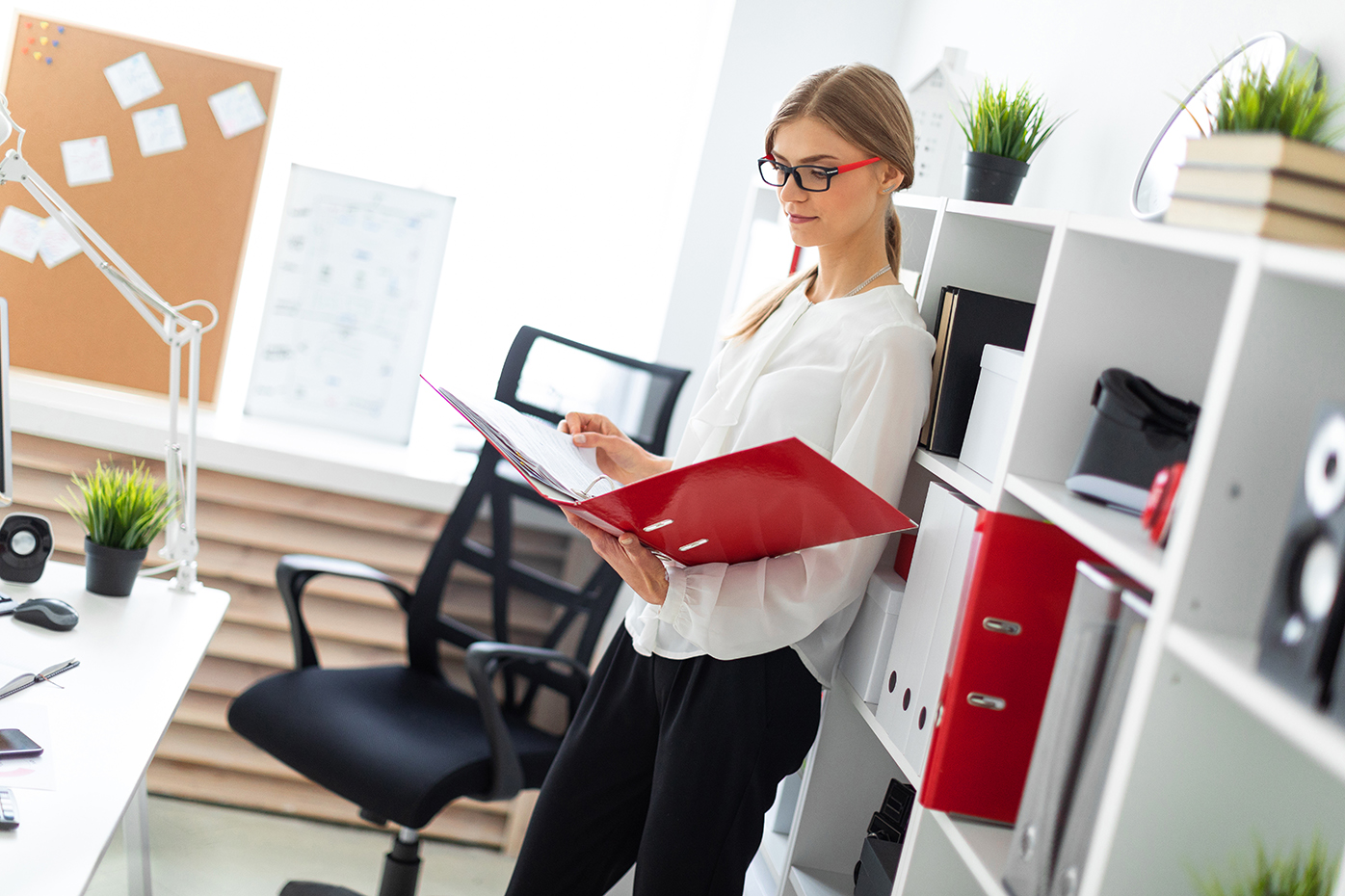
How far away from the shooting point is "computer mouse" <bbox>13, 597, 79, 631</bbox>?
1584 millimetres

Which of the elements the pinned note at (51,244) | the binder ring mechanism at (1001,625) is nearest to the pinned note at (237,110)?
the pinned note at (51,244)

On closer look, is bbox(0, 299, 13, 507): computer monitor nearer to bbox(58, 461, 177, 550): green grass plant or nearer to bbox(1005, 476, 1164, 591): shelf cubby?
bbox(58, 461, 177, 550): green grass plant

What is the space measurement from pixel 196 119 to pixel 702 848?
232 cm

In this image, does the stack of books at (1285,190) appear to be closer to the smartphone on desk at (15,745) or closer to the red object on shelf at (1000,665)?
the red object on shelf at (1000,665)

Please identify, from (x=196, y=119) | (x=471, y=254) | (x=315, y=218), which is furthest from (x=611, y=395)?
(x=196, y=119)

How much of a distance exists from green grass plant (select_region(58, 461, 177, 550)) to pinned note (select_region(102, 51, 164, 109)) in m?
1.38

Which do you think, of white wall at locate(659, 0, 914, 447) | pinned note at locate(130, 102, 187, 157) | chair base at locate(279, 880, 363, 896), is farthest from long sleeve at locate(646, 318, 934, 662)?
pinned note at locate(130, 102, 187, 157)

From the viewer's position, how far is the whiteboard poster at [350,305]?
2.84 meters

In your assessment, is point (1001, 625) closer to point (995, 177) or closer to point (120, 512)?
point (995, 177)

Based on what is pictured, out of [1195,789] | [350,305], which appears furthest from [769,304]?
[350,305]

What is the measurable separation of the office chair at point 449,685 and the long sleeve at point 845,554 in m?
Answer: 0.69

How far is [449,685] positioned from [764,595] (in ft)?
3.76

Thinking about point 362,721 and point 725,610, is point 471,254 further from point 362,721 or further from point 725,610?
point 725,610

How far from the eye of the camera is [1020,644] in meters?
1.14
